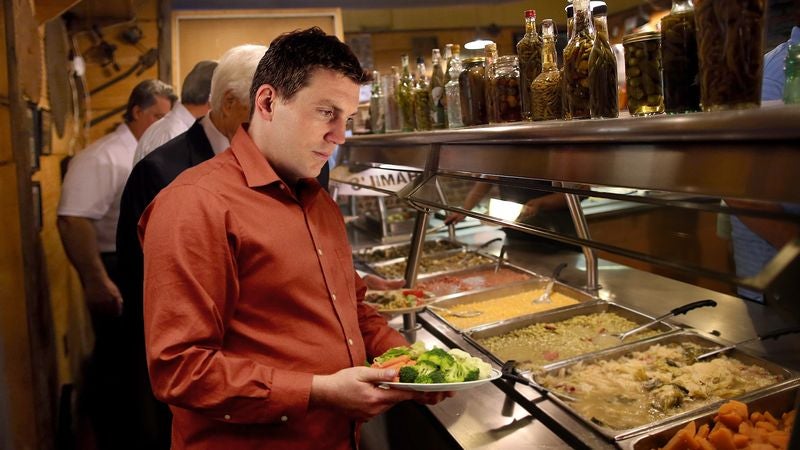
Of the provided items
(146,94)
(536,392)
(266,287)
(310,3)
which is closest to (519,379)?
(536,392)

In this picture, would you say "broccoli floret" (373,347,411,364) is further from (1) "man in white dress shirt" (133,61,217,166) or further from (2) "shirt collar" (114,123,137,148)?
(2) "shirt collar" (114,123,137,148)

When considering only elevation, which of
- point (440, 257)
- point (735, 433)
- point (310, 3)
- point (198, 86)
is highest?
point (310, 3)

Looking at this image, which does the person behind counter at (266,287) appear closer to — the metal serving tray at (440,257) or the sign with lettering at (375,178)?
the sign with lettering at (375,178)

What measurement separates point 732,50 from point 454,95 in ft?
4.32

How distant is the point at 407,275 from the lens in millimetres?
2879

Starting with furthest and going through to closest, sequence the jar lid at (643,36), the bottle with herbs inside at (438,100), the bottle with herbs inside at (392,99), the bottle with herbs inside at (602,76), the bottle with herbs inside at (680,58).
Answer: the bottle with herbs inside at (392,99) → the bottle with herbs inside at (438,100) → the bottle with herbs inside at (602,76) → the jar lid at (643,36) → the bottle with herbs inside at (680,58)

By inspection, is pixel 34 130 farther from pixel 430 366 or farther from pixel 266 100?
pixel 430 366

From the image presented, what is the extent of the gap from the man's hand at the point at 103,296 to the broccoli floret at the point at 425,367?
279cm

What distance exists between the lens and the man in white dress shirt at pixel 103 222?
360 cm

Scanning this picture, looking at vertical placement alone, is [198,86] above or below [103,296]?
above

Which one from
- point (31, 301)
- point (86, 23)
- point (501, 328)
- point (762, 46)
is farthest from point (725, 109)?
point (86, 23)

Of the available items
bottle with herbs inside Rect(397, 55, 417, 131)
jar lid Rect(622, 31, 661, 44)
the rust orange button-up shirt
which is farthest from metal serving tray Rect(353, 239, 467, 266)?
jar lid Rect(622, 31, 661, 44)

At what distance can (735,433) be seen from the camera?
61.4 inches

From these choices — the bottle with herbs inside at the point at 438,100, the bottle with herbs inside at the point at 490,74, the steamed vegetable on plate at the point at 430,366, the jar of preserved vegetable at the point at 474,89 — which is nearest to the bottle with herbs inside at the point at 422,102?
the bottle with herbs inside at the point at 438,100
